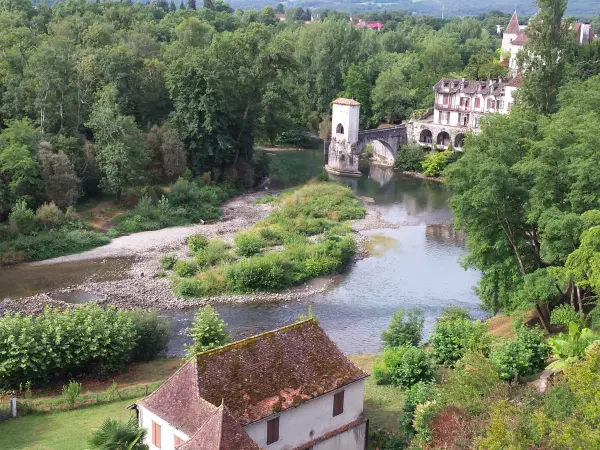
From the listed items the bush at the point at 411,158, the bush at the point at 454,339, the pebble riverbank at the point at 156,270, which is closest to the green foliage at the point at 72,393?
the pebble riverbank at the point at 156,270

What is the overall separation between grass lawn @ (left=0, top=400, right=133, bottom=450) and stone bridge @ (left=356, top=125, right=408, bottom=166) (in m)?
52.4

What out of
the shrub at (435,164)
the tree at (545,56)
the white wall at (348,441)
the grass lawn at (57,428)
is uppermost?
the tree at (545,56)

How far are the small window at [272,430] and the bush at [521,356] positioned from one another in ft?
26.1

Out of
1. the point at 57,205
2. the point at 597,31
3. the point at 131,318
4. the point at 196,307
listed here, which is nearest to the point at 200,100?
the point at 57,205

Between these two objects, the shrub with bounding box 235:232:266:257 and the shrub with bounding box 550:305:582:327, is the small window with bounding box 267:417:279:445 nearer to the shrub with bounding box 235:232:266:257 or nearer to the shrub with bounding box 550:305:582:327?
the shrub with bounding box 550:305:582:327

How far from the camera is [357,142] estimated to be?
241ft

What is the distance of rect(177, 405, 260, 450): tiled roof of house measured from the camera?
17.9 metres

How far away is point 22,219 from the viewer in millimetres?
46031

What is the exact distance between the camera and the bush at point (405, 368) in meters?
26.9

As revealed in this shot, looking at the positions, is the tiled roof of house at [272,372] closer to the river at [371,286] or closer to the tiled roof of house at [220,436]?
the tiled roof of house at [220,436]

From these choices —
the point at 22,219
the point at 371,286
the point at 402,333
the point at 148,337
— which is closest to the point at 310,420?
the point at 402,333

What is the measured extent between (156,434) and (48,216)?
1190 inches

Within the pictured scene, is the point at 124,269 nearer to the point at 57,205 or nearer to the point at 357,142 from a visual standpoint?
the point at 57,205

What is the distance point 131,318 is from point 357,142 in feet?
150
